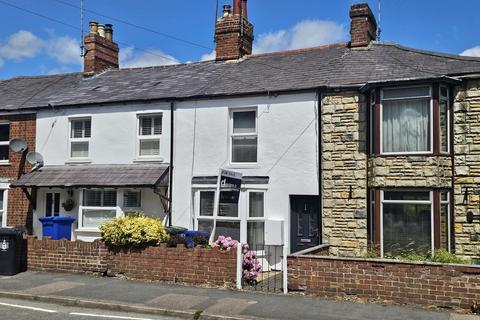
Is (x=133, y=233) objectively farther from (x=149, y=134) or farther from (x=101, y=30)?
(x=101, y=30)

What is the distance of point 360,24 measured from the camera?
16.0m

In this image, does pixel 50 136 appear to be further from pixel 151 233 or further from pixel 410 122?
pixel 410 122

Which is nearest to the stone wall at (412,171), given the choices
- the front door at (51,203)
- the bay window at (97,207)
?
the bay window at (97,207)

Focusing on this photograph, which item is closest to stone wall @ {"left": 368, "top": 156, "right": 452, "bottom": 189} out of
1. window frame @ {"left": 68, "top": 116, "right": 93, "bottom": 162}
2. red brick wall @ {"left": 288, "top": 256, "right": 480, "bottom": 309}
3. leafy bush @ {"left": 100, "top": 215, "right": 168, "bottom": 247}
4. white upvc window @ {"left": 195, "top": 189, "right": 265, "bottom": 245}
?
white upvc window @ {"left": 195, "top": 189, "right": 265, "bottom": 245}

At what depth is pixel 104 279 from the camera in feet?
39.8

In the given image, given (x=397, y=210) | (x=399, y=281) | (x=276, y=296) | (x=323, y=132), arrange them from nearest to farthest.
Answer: (x=399, y=281)
(x=276, y=296)
(x=397, y=210)
(x=323, y=132)

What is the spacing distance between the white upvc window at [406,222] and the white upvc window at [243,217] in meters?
3.26

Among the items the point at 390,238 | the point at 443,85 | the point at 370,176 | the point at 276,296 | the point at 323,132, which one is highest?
the point at 443,85

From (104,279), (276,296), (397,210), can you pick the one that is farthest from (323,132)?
(104,279)

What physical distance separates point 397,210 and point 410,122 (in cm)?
216

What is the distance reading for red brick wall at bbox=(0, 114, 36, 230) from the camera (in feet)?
55.6

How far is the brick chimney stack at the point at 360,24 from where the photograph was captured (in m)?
16.0

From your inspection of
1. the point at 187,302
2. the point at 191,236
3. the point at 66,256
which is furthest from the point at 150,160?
the point at 187,302

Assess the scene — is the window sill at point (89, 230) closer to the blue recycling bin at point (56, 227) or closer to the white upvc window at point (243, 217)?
the blue recycling bin at point (56, 227)
